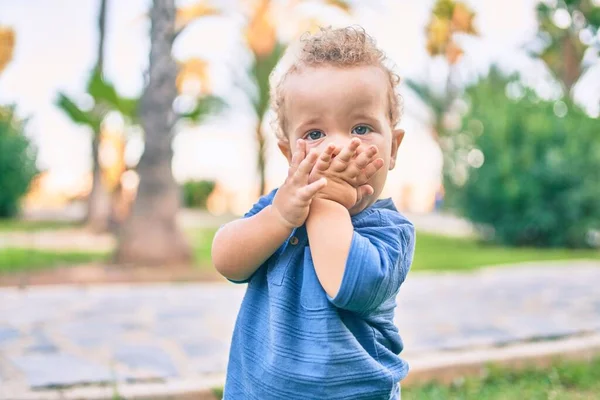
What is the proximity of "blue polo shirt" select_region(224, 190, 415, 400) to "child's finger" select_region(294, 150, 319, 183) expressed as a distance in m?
0.18

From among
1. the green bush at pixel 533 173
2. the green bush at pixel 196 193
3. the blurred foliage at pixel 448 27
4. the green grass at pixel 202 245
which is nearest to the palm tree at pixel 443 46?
the blurred foliage at pixel 448 27

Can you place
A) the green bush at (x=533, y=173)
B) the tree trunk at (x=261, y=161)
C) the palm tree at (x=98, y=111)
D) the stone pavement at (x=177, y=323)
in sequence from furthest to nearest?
the tree trunk at (x=261, y=161), the green bush at (x=533, y=173), the palm tree at (x=98, y=111), the stone pavement at (x=177, y=323)

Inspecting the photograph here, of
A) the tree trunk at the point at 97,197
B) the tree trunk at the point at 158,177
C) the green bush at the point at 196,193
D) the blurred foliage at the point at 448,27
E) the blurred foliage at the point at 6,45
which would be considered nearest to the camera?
the tree trunk at the point at 158,177

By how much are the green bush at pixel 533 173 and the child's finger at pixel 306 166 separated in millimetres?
13509

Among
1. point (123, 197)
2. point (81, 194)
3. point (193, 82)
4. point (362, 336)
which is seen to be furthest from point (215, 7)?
point (362, 336)

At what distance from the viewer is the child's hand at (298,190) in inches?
63.7

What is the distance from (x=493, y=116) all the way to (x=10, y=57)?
13971mm

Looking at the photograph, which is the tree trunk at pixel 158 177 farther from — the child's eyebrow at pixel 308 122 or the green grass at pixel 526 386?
the child's eyebrow at pixel 308 122

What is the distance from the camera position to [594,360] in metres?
4.34

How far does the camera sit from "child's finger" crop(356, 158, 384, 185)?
166 centimetres

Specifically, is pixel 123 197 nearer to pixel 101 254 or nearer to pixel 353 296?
pixel 101 254

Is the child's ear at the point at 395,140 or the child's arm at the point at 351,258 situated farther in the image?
the child's ear at the point at 395,140

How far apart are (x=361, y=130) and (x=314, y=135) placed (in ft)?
0.39

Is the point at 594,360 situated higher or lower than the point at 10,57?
lower
